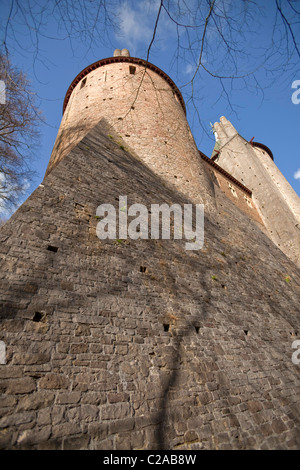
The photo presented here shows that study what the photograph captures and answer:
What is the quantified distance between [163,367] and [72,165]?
411 centimetres

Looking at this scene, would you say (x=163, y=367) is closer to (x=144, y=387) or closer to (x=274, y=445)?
(x=144, y=387)

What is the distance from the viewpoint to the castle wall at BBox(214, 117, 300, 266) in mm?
13873

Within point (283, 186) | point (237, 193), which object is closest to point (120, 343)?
point (237, 193)

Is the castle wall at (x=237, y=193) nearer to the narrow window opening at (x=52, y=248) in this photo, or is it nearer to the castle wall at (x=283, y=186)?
the castle wall at (x=283, y=186)

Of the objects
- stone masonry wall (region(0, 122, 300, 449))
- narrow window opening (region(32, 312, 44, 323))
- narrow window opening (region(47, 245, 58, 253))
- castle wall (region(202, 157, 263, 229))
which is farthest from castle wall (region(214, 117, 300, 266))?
narrow window opening (region(32, 312, 44, 323))

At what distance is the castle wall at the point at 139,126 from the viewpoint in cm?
719

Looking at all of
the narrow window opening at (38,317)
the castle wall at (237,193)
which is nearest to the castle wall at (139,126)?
the castle wall at (237,193)

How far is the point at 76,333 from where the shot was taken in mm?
2508

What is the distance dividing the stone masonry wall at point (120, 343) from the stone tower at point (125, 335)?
1 centimetres

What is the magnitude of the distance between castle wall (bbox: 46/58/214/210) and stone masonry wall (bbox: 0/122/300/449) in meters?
2.52

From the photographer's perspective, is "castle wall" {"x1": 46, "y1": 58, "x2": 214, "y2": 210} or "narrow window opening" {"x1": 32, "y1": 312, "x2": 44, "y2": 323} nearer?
"narrow window opening" {"x1": 32, "y1": 312, "x2": 44, "y2": 323}

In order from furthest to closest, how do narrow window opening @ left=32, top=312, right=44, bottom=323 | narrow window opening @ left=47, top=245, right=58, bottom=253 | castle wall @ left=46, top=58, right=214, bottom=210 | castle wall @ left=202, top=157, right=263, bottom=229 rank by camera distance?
castle wall @ left=202, top=157, right=263, bottom=229
castle wall @ left=46, top=58, right=214, bottom=210
narrow window opening @ left=47, top=245, right=58, bottom=253
narrow window opening @ left=32, top=312, right=44, bottom=323

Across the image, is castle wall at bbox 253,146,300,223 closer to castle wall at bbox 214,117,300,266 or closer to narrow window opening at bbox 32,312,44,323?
castle wall at bbox 214,117,300,266
